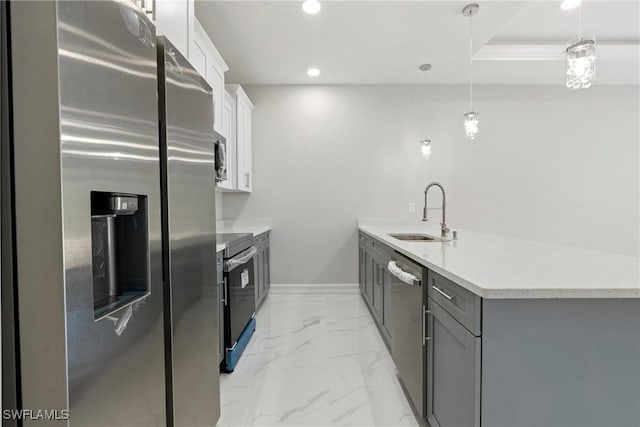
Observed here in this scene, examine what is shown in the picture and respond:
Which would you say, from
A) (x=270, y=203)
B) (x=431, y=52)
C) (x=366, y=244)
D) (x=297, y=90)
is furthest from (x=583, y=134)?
(x=270, y=203)

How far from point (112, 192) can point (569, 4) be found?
3.74m

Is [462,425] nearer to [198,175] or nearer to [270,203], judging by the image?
[198,175]

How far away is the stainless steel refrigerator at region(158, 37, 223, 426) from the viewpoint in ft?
3.36

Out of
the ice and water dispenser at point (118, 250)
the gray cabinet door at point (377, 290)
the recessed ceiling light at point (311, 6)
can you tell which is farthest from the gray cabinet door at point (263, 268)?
the ice and water dispenser at point (118, 250)

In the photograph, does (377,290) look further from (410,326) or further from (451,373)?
(451,373)

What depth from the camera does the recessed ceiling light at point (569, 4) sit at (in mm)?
2707

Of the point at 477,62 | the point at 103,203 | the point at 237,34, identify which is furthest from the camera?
the point at 477,62

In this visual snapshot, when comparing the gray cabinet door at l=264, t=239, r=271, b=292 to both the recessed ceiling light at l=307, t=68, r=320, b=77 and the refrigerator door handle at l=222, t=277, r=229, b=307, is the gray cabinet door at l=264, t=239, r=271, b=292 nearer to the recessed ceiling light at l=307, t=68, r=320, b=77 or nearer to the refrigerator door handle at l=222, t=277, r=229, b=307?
the refrigerator door handle at l=222, t=277, r=229, b=307

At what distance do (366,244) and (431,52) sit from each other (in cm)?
214

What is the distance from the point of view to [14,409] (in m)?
0.63

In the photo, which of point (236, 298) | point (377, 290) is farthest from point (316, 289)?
point (236, 298)

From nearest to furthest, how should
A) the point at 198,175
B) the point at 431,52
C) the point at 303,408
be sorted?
the point at 198,175
the point at 303,408
the point at 431,52

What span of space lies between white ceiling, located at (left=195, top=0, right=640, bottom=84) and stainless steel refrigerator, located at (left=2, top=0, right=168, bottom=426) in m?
2.27

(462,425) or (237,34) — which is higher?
(237,34)
